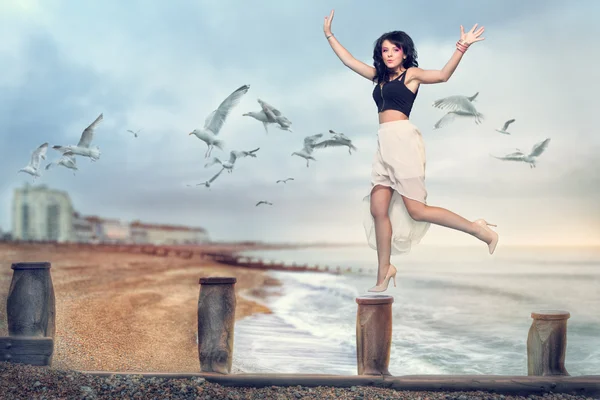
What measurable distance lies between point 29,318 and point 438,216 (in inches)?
136

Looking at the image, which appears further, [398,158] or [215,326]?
[215,326]

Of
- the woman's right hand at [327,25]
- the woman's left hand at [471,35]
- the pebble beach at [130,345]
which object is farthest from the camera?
the pebble beach at [130,345]

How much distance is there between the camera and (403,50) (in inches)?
138

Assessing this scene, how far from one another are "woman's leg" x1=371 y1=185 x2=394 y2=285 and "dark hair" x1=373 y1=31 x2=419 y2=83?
67cm

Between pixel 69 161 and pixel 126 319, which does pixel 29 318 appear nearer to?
pixel 69 161

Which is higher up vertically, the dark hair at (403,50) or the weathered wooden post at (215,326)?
the dark hair at (403,50)

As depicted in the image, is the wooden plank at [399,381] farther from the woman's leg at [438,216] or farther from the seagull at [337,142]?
the seagull at [337,142]

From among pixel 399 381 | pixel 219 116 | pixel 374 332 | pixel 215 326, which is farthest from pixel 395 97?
pixel 215 326

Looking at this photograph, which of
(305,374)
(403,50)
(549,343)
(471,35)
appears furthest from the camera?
(549,343)

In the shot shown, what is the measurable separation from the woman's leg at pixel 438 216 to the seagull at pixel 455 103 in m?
0.98

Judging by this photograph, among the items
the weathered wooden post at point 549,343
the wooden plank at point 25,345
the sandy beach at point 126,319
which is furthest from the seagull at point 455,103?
the wooden plank at point 25,345

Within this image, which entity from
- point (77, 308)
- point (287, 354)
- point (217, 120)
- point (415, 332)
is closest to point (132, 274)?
point (77, 308)

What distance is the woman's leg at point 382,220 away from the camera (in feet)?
11.4

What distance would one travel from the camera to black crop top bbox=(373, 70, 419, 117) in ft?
11.1
